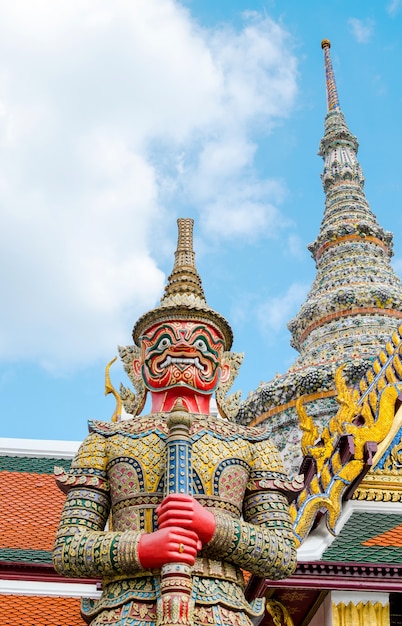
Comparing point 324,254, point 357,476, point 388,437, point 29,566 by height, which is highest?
point 324,254

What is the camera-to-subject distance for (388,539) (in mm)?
6023

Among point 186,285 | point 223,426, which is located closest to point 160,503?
point 223,426

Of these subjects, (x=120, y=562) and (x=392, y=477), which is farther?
(x=392, y=477)

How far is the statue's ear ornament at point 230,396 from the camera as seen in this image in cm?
498

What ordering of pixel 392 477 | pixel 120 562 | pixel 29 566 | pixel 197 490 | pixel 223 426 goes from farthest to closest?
pixel 392 477 < pixel 29 566 < pixel 223 426 < pixel 197 490 < pixel 120 562

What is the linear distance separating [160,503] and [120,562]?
36 cm

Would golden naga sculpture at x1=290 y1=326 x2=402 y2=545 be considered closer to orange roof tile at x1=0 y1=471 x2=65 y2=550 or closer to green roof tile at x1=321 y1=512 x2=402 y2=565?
green roof tile at x1=321 y1=512 x2=402 y2=565

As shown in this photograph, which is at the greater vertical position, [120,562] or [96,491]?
[96,491]

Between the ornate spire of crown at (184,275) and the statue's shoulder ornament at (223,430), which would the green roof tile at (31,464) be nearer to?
the ornate spire of crown at (184,275)

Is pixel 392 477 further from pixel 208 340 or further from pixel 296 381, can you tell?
pixel 296 381

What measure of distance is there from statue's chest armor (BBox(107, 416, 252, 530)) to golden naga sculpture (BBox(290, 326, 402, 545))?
1.58 meters

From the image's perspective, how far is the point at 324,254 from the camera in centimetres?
1811

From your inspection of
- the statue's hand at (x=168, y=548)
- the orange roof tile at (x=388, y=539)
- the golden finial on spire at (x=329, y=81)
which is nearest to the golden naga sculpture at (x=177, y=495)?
the statue's hand at (x=168, y=548)

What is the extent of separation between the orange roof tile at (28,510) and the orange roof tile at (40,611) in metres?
0.48
